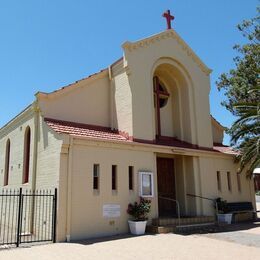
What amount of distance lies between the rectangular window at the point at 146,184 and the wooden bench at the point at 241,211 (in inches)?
208

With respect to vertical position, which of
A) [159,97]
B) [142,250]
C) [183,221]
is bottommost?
[142,250]

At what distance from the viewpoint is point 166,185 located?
677 inches

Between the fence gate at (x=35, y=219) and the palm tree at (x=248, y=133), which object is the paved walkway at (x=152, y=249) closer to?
the fence gate at (x=35, y=219)

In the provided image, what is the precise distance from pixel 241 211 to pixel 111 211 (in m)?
8.80

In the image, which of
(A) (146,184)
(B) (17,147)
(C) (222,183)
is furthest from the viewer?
(C) (222,183)

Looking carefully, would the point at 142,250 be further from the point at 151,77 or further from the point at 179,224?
the point at 151,77

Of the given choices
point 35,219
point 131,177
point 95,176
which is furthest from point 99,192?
point 35,219

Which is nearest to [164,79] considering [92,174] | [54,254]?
[92,174]

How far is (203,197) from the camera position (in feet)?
55.1

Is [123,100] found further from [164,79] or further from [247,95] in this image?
[247,95]

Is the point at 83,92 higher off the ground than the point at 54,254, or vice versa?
the point at 83,92

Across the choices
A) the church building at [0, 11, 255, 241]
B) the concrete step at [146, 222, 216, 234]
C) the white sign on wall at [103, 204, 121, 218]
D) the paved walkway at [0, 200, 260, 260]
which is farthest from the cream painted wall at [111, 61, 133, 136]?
the paved walkway at [0, 200, 260, 260]

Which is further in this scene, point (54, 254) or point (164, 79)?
point (164, 79)

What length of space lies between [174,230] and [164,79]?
958 cm
